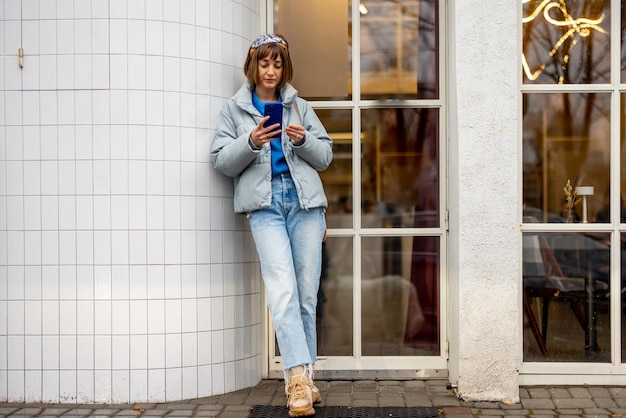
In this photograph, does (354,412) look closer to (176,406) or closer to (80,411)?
(176,406)

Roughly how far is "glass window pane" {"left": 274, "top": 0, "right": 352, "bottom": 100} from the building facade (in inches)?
14.4

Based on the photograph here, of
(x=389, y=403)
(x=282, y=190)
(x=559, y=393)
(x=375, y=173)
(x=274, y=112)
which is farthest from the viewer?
(x=375, y=173)

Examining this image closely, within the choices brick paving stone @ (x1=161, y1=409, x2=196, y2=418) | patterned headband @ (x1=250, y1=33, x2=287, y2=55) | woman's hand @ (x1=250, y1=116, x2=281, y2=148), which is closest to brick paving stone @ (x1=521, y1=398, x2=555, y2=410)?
brick paving stone @ (x1=161, y1=409, x2=196, y2=418)

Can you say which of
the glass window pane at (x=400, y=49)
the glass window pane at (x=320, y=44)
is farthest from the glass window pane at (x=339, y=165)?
the glass window pane at (x=400, y=49)

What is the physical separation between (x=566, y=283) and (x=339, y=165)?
67.4 inches

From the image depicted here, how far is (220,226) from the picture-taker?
17.4 feet

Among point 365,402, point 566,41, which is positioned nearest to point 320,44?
point 566,41

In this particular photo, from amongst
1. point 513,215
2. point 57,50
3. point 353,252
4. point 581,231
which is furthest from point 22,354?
point 581,231

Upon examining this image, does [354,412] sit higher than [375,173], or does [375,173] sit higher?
[375,173]

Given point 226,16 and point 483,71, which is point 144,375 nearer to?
point 226,16

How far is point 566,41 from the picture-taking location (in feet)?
18.3

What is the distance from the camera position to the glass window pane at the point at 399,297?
18.7ft

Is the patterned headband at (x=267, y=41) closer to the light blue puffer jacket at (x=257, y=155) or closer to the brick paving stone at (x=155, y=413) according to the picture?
the light blue puffer jacket at (x=257, y=155)

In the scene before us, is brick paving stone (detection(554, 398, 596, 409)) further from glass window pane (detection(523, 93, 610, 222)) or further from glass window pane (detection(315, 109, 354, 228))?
glass window pane (detection(315, 109, 354, 228))
